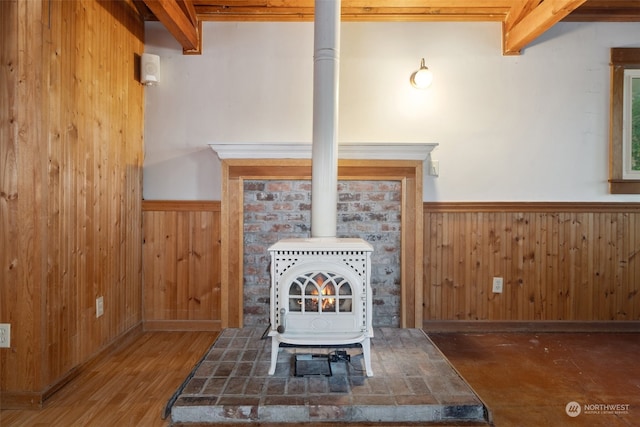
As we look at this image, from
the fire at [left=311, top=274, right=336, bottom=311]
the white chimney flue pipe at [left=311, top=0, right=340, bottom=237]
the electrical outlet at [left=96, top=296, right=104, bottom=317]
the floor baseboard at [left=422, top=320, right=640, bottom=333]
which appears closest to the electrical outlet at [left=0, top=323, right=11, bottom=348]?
the electrical outlet at [left=96, top=296, right=104, bottom=317]

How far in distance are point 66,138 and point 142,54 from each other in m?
1.18

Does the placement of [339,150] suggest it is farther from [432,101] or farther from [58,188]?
[58,188]

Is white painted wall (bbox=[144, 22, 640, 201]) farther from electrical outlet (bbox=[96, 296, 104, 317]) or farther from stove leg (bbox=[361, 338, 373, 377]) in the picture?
stove leg (bbox=[361, 338, 373, 377])

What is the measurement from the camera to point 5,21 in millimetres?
1896

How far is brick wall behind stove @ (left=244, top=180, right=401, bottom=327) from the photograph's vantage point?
2.93 metres

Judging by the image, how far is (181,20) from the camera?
8.97 ft

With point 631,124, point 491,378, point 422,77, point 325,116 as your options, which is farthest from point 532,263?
point 325,116

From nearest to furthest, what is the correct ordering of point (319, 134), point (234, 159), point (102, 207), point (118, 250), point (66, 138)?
point (66, 138)
point (319, 134)
point (102, 207)
point (118, 250)
point (234, 159)

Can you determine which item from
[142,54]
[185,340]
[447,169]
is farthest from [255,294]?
[142,54]

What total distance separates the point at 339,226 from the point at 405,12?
173cm

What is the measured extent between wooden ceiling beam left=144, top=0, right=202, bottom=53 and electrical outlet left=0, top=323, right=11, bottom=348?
6.43ft

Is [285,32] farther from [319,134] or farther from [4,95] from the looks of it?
[4,95]

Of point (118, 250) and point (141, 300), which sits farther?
point (141, 300)

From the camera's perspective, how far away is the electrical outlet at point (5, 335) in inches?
75.9
